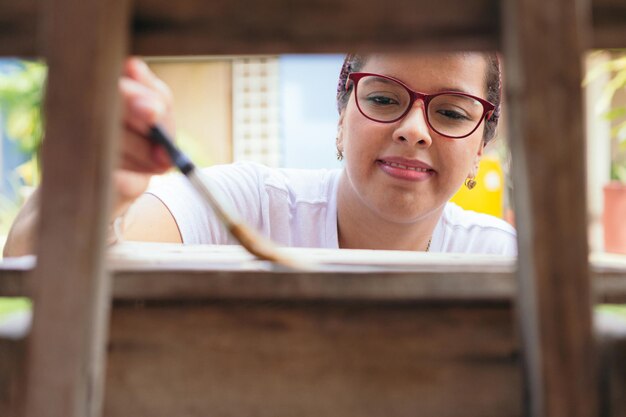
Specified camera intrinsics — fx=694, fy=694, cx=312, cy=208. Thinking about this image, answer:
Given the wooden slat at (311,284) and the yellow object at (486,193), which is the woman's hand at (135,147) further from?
the yellow object at (486,193)

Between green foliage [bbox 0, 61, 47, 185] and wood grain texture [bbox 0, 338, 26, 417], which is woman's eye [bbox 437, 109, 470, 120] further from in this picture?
green foliage [bbox 0, 61, 47, 185]

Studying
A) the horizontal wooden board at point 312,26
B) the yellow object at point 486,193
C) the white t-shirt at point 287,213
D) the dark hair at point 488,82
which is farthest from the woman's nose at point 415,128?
the yellow object at point 486,193

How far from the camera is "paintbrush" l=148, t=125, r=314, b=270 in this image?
2.89 feet

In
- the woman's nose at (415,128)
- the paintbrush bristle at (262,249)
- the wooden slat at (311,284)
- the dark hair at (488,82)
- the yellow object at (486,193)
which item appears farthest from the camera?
the yellow object at (486,193)

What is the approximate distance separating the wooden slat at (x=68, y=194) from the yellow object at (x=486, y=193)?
14.3 ft

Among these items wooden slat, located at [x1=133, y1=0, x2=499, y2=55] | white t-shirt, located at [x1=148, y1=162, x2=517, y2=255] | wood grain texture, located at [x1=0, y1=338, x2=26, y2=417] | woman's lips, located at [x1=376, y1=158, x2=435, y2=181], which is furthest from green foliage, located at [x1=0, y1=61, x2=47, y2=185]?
wooden slat, located at [x1=133, y1=0, x2=499, y2=55]

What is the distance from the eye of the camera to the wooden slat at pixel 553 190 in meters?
0.63

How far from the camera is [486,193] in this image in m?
5.04

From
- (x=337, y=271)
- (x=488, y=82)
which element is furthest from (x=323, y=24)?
(x=488, y=82)

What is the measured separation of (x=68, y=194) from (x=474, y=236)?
1465mm

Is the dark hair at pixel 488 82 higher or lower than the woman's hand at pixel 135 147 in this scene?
higher

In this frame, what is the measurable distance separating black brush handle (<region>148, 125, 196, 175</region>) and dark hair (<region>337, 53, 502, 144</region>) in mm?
795

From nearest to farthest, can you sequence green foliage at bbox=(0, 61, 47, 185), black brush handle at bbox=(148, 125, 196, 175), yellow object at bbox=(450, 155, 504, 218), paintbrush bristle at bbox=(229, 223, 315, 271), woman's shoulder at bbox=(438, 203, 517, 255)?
paintbrush bristle at bbox=(229, 223, 315, 271), black brush handle at bbox=(148, 125, 196, 175), woman's shoulder at bbox=(438, 203, 517, 255), yellow object at bbox=(450, 155, 504, 218), green foliage at bbox=(0, 61, 47, 185)

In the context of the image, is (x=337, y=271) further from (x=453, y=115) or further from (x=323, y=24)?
(x=453, y=115)
